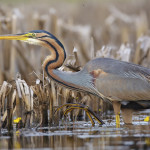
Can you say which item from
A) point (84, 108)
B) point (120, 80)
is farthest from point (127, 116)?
point (84, 108)

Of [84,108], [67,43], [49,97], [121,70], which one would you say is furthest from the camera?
[67,43]

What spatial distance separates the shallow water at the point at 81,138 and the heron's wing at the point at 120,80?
0.54 meters

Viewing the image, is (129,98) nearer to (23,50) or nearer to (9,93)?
(9,93)

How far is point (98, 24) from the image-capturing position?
25.3 m

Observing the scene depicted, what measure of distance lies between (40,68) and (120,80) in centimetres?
500

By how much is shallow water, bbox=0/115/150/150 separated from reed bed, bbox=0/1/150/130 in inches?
19.6

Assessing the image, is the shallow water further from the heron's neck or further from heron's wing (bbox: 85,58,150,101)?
the heron's neck

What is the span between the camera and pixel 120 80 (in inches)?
336

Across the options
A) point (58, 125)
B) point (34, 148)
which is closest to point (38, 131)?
point (58, 125)

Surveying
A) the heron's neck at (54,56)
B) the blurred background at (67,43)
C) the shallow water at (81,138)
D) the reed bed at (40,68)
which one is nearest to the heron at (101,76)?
the heron's neck at (54,56)

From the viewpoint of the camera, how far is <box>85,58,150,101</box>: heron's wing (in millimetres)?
8516

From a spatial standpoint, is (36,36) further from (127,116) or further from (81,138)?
(81,138)

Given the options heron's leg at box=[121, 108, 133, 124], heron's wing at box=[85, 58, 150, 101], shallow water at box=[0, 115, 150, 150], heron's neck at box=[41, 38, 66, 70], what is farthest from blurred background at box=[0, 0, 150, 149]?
heron's wing at box=[85, 58, 150, 101]

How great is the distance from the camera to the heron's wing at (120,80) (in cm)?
852
